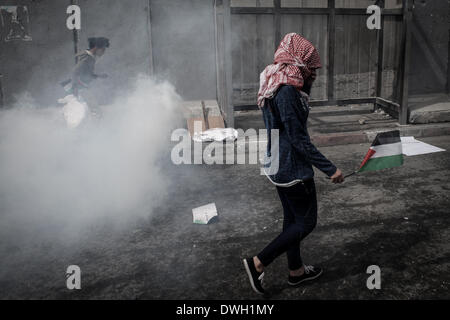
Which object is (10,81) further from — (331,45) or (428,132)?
(428,132)

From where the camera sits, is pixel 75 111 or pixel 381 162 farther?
pixel 75 111

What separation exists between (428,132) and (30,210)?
6724 mm

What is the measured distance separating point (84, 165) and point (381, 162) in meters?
4.52

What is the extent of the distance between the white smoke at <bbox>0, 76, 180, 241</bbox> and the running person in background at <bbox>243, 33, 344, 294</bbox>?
2.03 metres

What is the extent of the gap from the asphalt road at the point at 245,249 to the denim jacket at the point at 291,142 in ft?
2.99

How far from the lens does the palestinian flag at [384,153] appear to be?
277 cm

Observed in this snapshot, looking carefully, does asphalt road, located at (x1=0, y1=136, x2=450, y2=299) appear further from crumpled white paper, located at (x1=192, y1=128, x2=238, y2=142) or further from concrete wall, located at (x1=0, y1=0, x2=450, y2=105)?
concrete wall, located at (x1=0, y1=0, x2=450, y2=105)

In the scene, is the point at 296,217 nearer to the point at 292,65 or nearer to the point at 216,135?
the point at 292,65

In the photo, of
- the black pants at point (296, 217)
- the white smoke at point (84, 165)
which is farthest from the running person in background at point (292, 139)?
the white smoke at point (84, 165)

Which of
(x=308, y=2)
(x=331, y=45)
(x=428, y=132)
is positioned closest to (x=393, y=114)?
(x=428, y=132)

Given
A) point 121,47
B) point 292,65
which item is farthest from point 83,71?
point 292,65

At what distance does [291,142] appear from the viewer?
2516mm

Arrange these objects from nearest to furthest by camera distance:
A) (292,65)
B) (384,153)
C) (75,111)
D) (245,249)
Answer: (292,65), (384,153), (245,249), (75,111)
